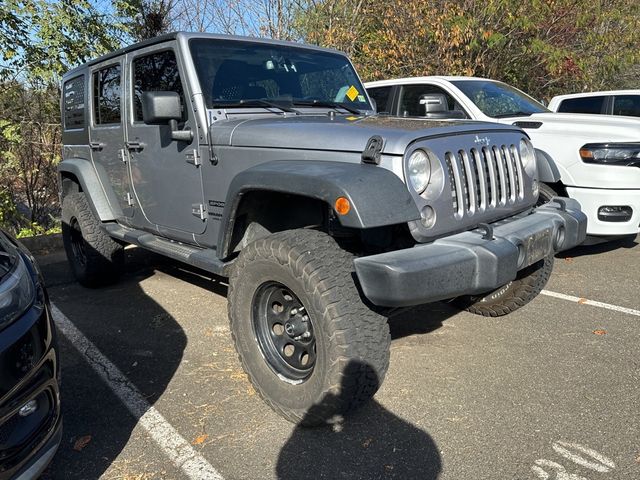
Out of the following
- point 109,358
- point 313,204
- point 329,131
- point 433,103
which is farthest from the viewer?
point 433,103

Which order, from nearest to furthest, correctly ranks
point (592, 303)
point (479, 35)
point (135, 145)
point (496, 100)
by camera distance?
point (135, 145) < point (592, 303) < point (496, 100) < point (479, 35)

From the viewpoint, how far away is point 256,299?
297 cm

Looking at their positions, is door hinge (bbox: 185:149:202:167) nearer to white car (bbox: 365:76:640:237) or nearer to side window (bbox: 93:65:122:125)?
side window (bbox: 93:65:122:125)

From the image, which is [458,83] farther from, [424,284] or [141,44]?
[424,284]

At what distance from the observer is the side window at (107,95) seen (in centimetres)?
439

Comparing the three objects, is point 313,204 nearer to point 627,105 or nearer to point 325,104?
point 325,104

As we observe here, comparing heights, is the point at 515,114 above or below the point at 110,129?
below

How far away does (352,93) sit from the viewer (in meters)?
4.11

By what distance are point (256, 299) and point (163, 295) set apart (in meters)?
2.30

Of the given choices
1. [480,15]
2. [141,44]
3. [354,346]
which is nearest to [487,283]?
[354,346]

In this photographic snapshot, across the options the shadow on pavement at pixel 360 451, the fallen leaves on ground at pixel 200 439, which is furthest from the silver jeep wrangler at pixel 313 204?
the fallen leaves on ground at pixel 200 439

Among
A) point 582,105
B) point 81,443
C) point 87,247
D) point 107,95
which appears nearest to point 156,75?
point 107,95

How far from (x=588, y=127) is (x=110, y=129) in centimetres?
441

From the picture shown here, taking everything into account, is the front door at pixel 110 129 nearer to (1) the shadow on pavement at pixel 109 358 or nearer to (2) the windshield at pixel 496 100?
(1) the shadow on pavement at pixel 109 358
